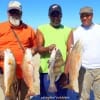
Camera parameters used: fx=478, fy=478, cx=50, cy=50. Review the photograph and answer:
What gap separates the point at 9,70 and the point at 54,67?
974 millimetres

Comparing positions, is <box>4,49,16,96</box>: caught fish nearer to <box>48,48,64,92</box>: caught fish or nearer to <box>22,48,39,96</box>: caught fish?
<box>22,48,39,96</box>: caught fish

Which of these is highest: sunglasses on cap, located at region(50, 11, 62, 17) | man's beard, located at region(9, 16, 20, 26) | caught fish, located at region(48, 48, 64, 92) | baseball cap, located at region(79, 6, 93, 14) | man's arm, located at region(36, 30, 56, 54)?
baseball cap, located at region(79, 6, 93, 14)

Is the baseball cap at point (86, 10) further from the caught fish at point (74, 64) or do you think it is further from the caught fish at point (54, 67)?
the caught fish at point (54, 67)

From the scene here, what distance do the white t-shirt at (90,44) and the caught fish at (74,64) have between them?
0.40 metres

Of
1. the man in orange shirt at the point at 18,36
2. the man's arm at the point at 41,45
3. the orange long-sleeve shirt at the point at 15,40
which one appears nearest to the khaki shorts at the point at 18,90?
the man in orange shirt at the point at 18,36

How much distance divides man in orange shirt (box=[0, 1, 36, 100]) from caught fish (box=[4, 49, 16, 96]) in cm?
22

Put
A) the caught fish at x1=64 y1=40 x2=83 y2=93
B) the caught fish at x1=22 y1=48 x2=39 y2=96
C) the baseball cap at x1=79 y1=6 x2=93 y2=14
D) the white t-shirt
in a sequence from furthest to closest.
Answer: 1. the baseball cap at x1=79 y1=6 x2=93 y2=14
2. the white t-shirt
3. the caught fish at x1=64 y1=40 x2=83 y2=93
4. the caught fish at x1=22 y1=48 x2=39 y2=96

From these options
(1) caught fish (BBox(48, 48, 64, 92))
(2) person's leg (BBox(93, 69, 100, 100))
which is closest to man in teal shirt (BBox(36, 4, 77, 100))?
(1) caught fish (BBox(48, 48, 64, 92))

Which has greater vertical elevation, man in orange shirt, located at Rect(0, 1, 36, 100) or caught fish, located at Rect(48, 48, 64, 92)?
man in orange shirt, located at Rect(0, 1, 36, 100)

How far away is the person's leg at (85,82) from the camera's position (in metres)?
10.2

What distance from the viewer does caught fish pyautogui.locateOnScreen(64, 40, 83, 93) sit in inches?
375

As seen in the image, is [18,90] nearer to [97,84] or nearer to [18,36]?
[18,36]

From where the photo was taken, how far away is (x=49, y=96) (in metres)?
10.1

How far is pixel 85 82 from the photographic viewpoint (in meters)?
10.2
